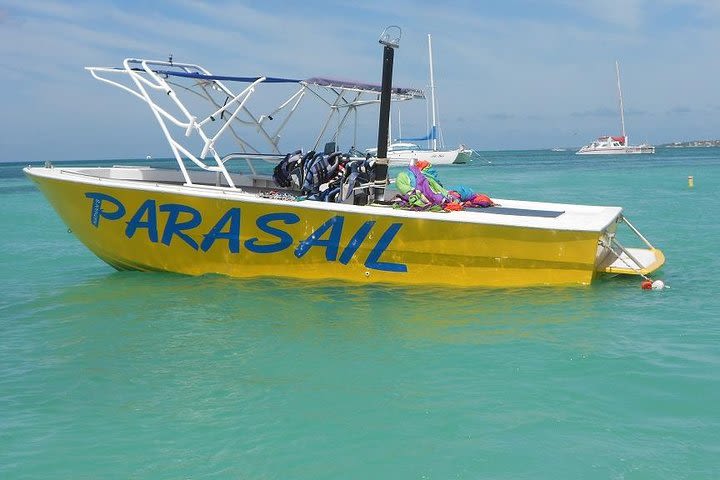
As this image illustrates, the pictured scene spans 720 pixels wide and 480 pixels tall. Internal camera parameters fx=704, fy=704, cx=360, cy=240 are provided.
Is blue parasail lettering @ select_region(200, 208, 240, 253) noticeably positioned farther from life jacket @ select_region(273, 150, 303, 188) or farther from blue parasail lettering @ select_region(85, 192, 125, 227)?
life jacket @ select_region(273, 150, 303, 188)

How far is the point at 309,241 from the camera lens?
796 cm

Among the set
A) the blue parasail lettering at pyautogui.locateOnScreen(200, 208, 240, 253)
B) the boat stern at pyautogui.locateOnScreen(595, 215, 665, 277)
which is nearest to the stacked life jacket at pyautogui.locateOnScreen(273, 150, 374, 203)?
the blue parasail lettering at pyautogui.locateOnScreen(200, 208, 240, 253)

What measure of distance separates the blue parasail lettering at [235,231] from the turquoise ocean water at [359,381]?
0.41 metres

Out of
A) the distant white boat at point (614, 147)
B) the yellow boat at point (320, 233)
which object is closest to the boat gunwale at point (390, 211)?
the yellow boat at point (320, 233)

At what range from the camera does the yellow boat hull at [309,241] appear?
24.6 feet

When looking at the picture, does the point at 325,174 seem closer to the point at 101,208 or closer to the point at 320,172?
the point at 320,172

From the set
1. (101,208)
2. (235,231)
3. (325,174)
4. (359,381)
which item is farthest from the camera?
(325,174)

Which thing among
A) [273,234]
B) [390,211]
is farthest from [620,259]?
[273,234]

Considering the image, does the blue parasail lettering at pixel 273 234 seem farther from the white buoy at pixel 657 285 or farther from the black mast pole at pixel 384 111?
the white buoy at pixel 657 285

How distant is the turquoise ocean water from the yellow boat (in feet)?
0.83

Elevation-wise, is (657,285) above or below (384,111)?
below

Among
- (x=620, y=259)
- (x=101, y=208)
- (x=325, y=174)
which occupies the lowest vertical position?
(x=620, y=259)

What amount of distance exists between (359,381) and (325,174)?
13.2 feet

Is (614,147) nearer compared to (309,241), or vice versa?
(309,241)
